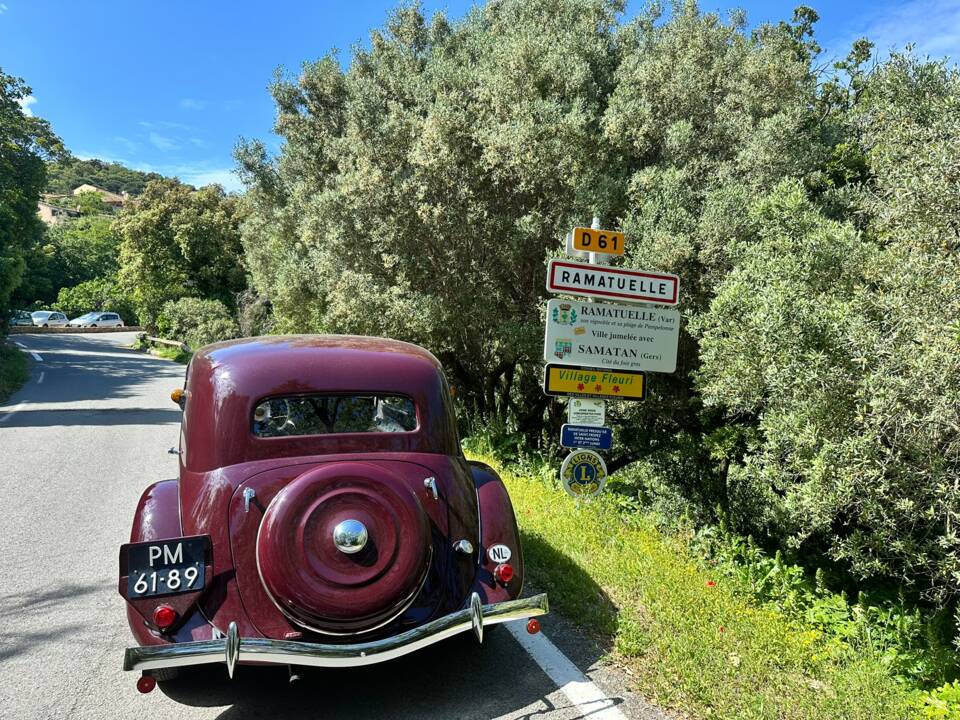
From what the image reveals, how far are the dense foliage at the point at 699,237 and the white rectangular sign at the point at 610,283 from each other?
550 millimetres

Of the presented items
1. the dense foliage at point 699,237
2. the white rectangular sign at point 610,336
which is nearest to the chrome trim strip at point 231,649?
the white rectangular sign at point 610,336

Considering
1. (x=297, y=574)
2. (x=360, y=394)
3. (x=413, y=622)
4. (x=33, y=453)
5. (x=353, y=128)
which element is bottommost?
(x=33, y=453)

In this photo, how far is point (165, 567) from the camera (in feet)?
11.3

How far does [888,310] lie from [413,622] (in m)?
4.02

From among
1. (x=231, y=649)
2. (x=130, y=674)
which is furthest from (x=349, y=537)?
(x=130, y=674)

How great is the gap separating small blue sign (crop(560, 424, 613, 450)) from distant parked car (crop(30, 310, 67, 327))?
52.8 meters

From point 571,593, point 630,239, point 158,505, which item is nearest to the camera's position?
point 158,505

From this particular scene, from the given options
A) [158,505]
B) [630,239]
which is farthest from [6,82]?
[158,505]

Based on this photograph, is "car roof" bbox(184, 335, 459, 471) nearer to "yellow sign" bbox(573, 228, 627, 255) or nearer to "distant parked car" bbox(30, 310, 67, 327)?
"yellow sign" bbox(573, 228, 627, 255)

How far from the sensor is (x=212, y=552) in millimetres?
3559

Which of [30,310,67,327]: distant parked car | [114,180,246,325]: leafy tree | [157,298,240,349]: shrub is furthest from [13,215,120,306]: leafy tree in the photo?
[157,298,240,349]: shrub

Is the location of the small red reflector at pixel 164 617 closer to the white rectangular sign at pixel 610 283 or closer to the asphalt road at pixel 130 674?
the asphalt road at pixel 130 674

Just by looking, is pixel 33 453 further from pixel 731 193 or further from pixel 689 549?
pixel 731 193

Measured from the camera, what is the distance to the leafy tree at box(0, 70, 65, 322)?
65.8 ft
